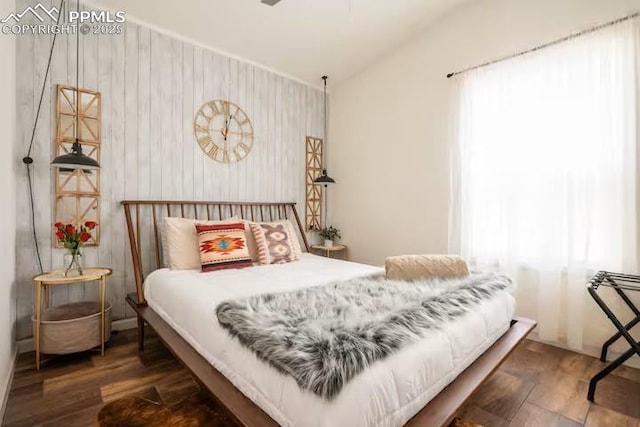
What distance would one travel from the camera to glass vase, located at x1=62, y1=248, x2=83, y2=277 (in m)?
2.21

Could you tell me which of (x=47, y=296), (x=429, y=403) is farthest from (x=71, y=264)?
(x=429, y=403)

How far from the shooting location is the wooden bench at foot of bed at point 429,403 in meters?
1.10

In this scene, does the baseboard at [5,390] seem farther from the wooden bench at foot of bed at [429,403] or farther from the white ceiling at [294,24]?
the white ceiling at [294,24]

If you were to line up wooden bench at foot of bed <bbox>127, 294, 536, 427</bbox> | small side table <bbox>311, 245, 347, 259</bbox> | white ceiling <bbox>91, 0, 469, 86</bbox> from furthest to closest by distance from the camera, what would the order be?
small side table <bbox>311, 245, 347, 259</bbox> → white ceiling <bbox>91, 0, 469, 86</bbox> → wooden bench at foot of bed <bbox>127, 294, 536, 427</bbox>

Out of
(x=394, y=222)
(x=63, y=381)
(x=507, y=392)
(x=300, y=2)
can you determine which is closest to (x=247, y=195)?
(x=394, y=222)

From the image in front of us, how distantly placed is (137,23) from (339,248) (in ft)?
10.5

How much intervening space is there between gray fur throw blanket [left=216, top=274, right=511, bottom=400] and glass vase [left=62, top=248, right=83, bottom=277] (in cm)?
145

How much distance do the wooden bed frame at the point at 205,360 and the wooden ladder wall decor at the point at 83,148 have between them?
27cm

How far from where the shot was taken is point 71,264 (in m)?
2.24

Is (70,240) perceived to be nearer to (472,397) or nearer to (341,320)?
(341,320)

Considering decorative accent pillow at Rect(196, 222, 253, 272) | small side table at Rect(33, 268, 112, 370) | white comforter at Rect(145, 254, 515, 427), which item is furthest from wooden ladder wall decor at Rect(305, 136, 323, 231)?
small side table at Rect(33, 268, 112, 370)

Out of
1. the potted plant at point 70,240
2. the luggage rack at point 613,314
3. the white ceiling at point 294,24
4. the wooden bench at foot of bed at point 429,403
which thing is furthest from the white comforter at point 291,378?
the white ceiling at point 294,24

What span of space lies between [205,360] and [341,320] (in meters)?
0.76

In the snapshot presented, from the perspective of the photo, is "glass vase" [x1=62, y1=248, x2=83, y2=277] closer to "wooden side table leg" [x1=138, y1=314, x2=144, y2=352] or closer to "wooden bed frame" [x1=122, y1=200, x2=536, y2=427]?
"wooden bed frame" [x1=122, y1=200, x2=536, y2=427]
